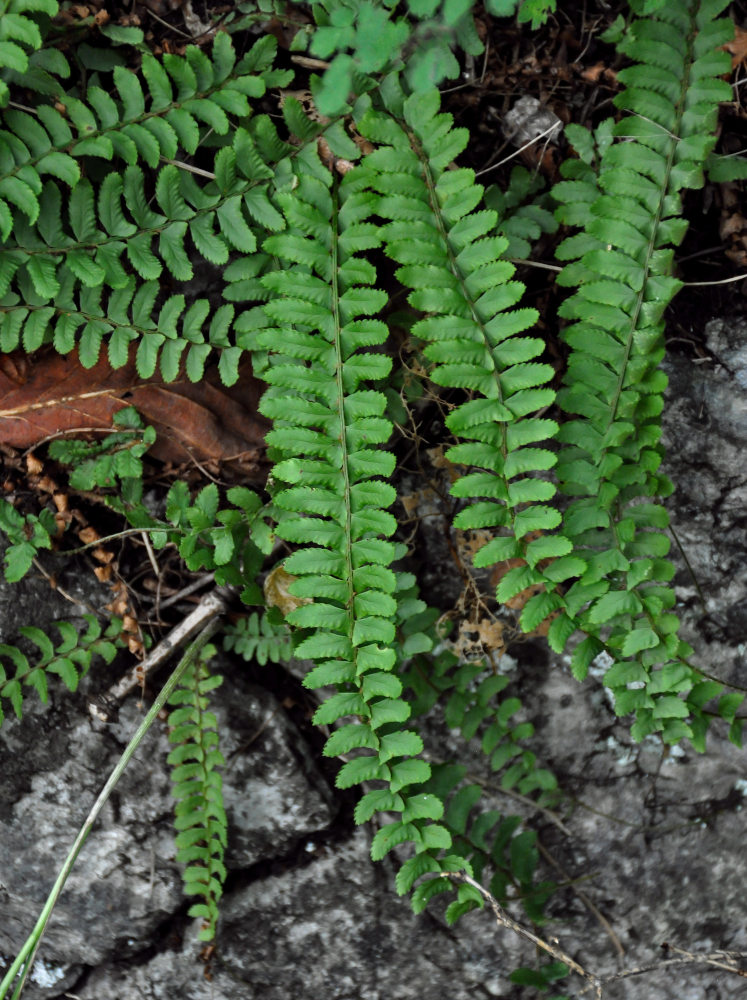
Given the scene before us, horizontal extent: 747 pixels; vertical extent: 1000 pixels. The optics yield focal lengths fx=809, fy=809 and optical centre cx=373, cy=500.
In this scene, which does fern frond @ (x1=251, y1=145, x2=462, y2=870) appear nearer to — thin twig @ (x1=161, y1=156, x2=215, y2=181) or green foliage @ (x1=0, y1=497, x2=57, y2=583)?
thin twig @ (x1=161, y1=156, x2=215, y2=181)

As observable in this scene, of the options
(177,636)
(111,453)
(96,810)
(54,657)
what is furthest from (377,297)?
(96,810)

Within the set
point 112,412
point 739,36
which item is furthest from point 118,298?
point 739,36

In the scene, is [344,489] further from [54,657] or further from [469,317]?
[54,657]

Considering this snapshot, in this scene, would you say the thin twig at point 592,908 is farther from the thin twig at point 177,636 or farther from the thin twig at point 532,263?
the thin twig at point 532,263

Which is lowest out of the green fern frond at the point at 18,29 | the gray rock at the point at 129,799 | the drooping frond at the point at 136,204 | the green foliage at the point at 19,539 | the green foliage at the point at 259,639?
the gray rock at the point at 129,799

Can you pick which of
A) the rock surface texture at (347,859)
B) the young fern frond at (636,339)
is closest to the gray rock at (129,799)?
the rock surface texture at (347,859)

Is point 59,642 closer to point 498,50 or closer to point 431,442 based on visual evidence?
point 431,442

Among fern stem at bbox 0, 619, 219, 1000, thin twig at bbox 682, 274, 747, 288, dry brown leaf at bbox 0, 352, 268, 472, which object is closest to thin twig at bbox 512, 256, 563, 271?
thin twig at bbox 682, 274, 747, 288
